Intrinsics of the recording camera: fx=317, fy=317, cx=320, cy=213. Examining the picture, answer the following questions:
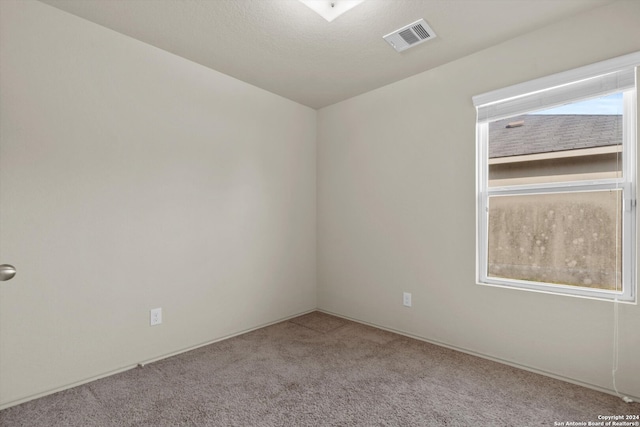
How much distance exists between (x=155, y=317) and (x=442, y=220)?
2.49 meters

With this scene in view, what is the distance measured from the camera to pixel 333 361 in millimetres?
2473

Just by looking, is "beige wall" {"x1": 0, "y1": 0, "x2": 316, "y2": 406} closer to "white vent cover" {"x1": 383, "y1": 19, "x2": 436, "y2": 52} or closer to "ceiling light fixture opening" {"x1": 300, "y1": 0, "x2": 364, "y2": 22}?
"ceiling light fixture opening" {"x1": 300, "y1": 0, "x2": 364, "y2": 22}

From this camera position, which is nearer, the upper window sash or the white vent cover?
the upper window sash

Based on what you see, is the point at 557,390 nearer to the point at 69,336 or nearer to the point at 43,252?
the point at 69,336

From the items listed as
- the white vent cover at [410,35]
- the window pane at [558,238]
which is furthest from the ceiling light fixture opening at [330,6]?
the window pane at [558,238]

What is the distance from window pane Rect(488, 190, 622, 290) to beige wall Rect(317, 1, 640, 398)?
16 centimetres

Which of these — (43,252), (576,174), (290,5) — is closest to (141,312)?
(43,252)

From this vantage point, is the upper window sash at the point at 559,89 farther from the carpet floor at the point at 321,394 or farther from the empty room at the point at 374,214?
the carpet floor at the point at 321,394

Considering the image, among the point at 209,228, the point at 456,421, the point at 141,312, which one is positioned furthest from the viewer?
the point at 209,228

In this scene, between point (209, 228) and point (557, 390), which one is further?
point (209, 228)

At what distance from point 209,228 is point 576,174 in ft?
9.40

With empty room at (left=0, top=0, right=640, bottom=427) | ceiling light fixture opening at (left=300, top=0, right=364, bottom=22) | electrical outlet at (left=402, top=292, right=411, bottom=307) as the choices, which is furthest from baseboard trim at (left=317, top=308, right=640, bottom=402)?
A: ceiling light fixture opening at (left=300, top=0, right=364, bottom=22)

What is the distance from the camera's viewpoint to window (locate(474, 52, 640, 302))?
2.00m

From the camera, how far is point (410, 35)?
90.8 inches
